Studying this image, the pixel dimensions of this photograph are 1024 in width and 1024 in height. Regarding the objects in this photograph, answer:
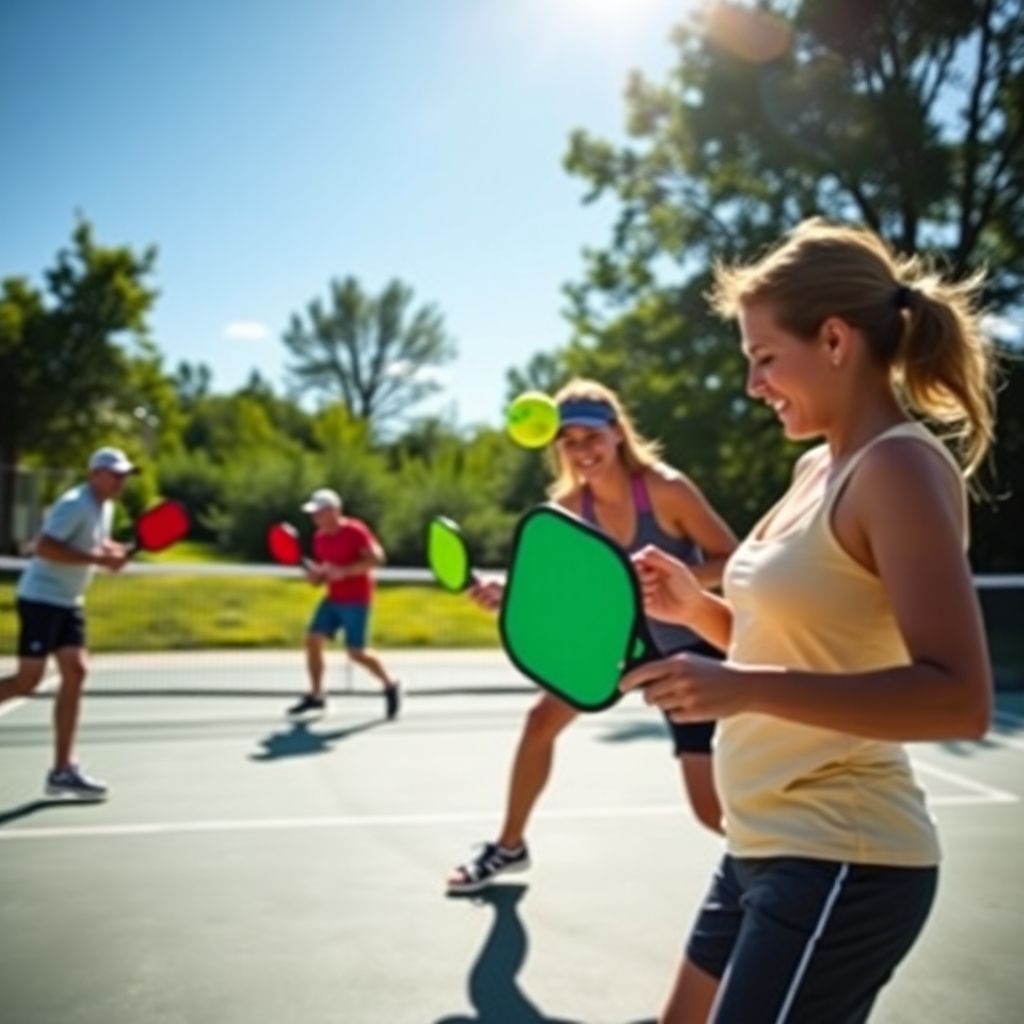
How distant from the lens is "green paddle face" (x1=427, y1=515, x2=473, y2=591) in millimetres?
3010

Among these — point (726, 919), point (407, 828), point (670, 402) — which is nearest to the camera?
point (726, 919)

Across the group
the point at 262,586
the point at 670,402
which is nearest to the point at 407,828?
the point at 262,586

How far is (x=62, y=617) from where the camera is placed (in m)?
5.42

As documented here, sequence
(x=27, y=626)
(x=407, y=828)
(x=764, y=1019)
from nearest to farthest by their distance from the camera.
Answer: (x=764, y=1019) < (x=407, y=828) < (x=27, y=626)

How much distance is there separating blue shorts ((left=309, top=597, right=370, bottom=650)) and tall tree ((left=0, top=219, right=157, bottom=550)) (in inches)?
576

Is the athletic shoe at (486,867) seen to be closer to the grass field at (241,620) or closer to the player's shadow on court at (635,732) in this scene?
the player's shadow on court at (635,732)

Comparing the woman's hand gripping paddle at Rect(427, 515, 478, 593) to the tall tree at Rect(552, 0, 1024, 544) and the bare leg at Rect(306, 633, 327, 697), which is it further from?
the tall tree at Rect(552, 0, 1024, 544)

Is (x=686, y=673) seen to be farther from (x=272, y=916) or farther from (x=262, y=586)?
(x=262, y=586)

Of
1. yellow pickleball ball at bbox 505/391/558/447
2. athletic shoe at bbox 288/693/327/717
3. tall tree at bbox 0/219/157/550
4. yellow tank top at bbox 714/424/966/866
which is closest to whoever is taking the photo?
yellow tank top at bbox 714/424/966/866

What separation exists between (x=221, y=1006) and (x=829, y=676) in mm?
2401

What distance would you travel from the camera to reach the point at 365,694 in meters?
9.17

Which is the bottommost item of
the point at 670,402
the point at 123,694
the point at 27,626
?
the point at 123,694

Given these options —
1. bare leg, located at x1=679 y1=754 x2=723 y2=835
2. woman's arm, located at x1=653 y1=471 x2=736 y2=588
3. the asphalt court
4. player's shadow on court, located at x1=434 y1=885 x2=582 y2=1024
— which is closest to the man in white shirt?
the asphalt court

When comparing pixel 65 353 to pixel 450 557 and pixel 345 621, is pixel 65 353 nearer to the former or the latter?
pixel 345 621
